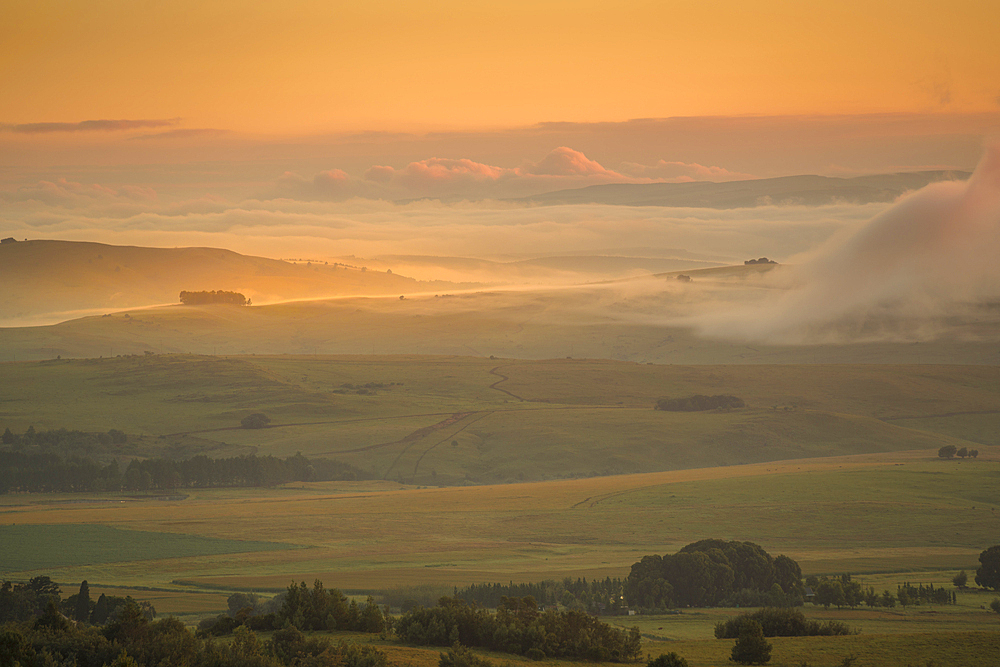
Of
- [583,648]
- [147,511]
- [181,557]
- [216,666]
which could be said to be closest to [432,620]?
[583,648]

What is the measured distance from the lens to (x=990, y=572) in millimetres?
99625

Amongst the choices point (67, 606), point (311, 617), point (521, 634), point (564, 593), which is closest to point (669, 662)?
point (521, 634)

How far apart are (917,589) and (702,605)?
62.0 feet

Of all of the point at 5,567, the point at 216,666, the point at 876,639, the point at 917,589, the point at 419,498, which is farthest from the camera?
the point at 419,498

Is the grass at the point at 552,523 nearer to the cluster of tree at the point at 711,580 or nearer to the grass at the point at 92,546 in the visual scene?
the grass at the point at 92,546

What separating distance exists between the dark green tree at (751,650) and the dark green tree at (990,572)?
5643 centimetres

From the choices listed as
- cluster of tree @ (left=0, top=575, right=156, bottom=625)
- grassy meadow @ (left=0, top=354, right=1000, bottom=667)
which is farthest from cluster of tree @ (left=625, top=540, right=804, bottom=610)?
cluster of tree @ (left=0, top=575, right=156, bottom=625)

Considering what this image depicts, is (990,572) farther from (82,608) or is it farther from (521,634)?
(82,608)

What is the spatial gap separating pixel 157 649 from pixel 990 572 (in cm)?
8280

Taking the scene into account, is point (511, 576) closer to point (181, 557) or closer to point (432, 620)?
point (181, 557)

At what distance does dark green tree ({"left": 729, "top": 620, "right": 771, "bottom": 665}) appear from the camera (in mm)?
52094

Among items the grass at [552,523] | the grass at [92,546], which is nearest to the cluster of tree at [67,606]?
the grass at [552,523]

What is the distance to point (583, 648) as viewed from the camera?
5284 cm

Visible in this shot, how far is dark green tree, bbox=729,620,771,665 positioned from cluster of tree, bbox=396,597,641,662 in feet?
16.5
